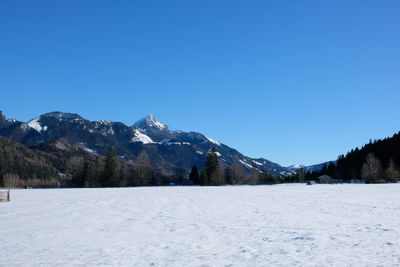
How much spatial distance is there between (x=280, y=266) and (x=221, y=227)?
7231 millimetres

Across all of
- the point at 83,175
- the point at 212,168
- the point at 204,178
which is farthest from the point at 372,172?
the point at 83,175

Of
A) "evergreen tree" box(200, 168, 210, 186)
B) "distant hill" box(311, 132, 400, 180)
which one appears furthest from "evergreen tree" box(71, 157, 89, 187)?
"distant hill" box(311, 132, 400, 180)

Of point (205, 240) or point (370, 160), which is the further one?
point (370, 160)

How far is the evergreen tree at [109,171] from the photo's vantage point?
95.3 m

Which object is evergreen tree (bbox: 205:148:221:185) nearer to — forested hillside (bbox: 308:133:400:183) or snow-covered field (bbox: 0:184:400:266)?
forested hillside (bbox: 308:133:400:183)

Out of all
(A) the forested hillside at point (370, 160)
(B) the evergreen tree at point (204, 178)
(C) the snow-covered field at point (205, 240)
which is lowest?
(C) the snow-covered field at point (205, 240)

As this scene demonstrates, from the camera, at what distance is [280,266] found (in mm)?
9750

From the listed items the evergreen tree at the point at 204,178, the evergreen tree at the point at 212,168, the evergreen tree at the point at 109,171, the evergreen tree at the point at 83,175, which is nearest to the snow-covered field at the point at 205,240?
the evergreen tree at the point at 109,171

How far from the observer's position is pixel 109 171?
95750 mm

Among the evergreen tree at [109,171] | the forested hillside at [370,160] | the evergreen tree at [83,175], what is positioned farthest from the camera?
the forested hillside at [370,160]

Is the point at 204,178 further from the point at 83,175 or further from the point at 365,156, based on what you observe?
the point at 365,156

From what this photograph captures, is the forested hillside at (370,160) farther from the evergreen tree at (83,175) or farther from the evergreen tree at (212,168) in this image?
the evergreen tree at (83,175)

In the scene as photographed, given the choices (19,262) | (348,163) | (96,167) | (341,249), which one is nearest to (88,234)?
(19,262)

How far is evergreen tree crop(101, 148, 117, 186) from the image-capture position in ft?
313
